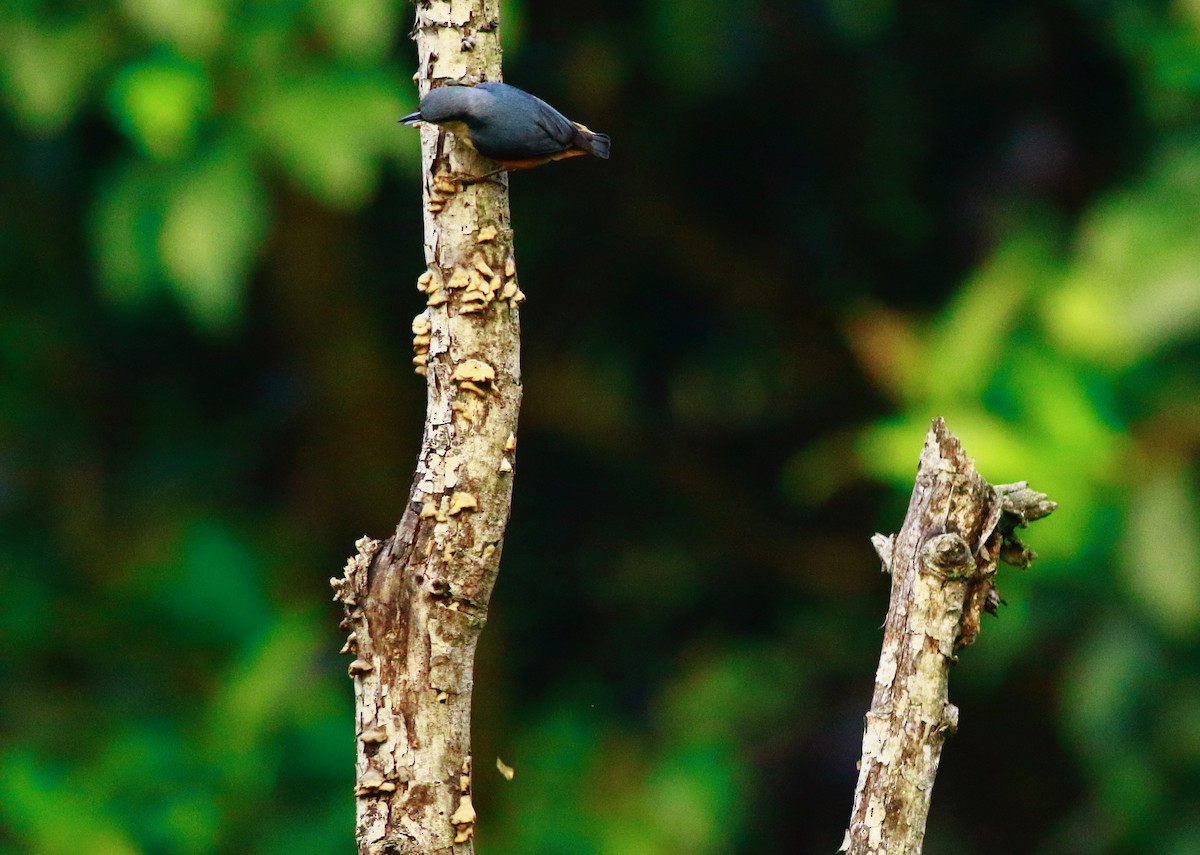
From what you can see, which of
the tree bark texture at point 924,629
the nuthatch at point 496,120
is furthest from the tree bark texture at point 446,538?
the tree bark texture at point 924,629

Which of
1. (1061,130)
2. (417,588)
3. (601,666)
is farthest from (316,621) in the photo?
(417,588)

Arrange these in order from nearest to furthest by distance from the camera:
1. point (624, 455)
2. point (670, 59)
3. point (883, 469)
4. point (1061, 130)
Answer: point (883, 469) < point (670, 59) < point (1061, 130) < point (624, 455)

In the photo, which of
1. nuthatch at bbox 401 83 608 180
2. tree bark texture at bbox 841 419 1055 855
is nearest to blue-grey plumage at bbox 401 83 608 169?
nuthatch at bbox 401 83 608 180

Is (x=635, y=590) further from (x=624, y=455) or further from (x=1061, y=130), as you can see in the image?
(x=1061, y=130)

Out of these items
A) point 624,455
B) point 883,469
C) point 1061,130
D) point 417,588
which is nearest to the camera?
point 417,588

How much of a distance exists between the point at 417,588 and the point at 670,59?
2453 millimetres

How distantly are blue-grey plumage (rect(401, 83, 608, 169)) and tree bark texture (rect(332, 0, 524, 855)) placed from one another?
2cm

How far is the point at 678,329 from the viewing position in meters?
3.82

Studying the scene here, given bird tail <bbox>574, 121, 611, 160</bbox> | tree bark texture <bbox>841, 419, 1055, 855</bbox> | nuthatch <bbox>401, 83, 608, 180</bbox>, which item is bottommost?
tree bark texture <bbox>841, 419, 1055, 855</bbox>

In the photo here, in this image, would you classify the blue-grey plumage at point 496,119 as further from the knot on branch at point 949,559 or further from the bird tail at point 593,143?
the knot on branch at point 949,559

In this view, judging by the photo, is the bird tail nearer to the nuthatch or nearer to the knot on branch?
the nuthatch

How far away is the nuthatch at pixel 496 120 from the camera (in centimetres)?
80

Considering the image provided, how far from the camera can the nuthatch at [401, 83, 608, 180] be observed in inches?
31.6

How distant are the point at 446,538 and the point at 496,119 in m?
0.24
